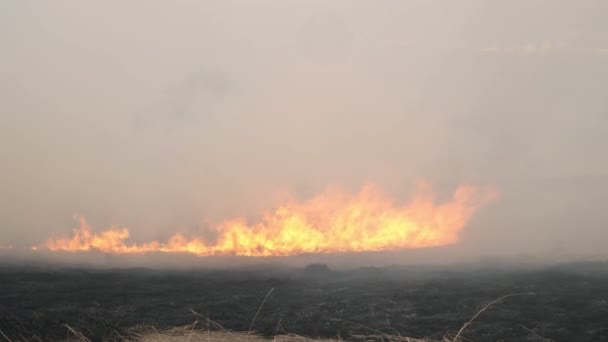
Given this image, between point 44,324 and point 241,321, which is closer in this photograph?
point 44,324

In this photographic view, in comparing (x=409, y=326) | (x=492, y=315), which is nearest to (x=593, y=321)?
(x=492, y=315)

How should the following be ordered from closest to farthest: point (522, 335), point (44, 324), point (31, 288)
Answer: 1. point (44, 324)
2. point (522, 335)
3. point (31, 288)

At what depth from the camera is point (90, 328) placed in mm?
15703

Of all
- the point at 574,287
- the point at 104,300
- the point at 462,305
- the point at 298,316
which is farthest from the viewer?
the point at 574,287

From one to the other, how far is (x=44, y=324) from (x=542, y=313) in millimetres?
26419

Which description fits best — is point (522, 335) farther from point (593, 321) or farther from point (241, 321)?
point (241, 321)

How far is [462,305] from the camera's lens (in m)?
35.2

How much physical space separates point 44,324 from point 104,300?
22.9 meters

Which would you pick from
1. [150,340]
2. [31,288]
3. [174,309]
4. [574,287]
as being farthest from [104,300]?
[574,287]

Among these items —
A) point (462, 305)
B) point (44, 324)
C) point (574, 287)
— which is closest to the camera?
point (44, 324)

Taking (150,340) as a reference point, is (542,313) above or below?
below

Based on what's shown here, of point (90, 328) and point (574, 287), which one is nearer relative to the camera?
point (90, 328)

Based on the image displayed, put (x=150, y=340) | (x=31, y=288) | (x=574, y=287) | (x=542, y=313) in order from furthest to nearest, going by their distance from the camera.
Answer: (x=31, y=288) < (x=574, y=287) < (x=542, y=313) < (x=150, y=340)

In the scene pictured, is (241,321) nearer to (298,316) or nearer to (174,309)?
(298,316)
